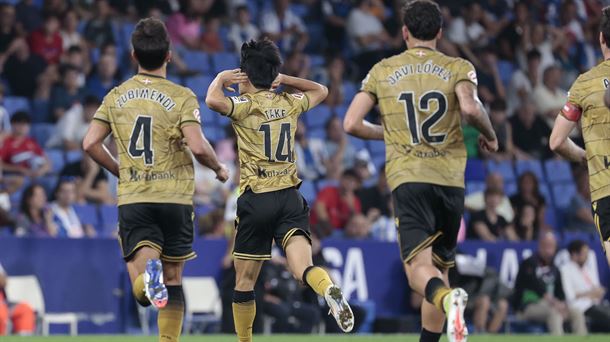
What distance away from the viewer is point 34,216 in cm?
1534

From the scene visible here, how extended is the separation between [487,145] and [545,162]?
489 inches

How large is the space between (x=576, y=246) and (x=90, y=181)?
265 inches

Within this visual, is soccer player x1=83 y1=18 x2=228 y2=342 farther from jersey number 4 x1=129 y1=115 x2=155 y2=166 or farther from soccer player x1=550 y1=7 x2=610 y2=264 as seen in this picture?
soccer player x1=550 y1=7 x2=610 y2=264

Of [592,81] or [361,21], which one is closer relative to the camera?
[592,81]

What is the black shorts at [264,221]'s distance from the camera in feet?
31.1

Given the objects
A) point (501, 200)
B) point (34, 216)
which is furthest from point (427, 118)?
point (501, 200)

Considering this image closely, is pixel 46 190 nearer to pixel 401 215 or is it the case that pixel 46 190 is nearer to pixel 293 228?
pixel 293 228

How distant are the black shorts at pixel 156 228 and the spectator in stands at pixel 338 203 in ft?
24.5

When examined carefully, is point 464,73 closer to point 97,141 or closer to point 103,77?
point 97,141

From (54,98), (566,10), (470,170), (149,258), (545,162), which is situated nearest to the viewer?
(149,258)

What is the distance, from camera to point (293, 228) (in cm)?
949

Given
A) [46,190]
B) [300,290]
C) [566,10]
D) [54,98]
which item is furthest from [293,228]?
[566,10]

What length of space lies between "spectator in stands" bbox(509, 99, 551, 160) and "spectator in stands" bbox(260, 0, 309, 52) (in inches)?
151

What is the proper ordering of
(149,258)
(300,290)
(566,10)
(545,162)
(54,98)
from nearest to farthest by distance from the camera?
(149,258)
(300,290)
(54,98)
(545,162)
(566,10)
